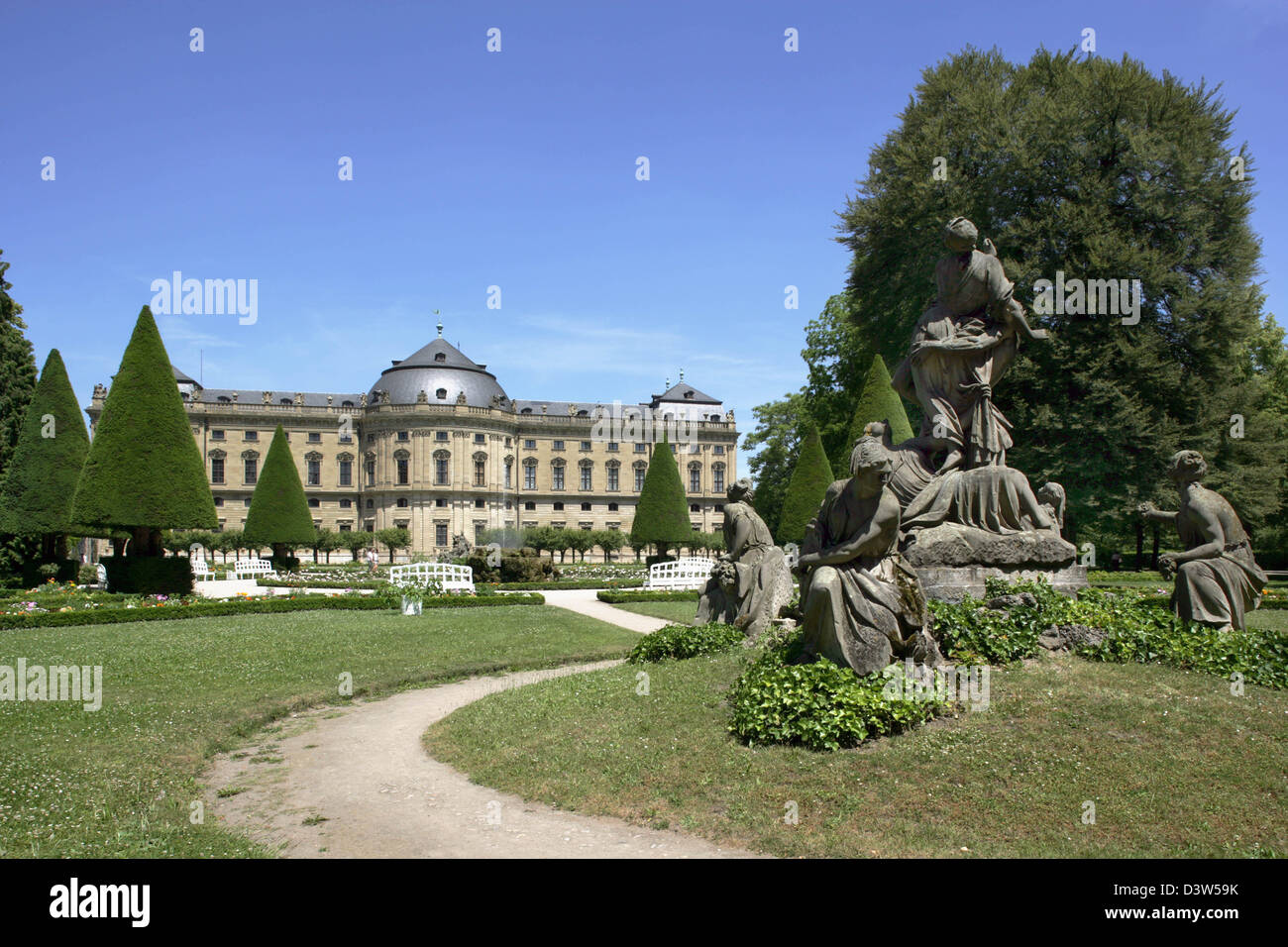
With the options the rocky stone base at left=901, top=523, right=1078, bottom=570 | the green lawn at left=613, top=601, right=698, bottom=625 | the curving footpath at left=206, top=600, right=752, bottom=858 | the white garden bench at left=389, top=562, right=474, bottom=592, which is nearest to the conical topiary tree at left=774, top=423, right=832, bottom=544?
the green lawn at left=613, top=601, right=698, bottom=625

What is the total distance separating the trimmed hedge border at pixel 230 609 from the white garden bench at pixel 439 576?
186cm

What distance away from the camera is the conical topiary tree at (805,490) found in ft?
88.8

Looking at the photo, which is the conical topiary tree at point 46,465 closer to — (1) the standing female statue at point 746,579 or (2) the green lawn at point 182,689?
(2) the green lawn at point 182,689

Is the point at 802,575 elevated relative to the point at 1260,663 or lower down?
elevated

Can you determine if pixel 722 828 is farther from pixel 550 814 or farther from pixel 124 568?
pixel 124 568

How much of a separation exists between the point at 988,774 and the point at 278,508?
34830 mm

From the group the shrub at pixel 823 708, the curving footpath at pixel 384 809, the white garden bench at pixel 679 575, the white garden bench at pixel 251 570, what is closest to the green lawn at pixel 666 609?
the white garden bench at pixel 679 575

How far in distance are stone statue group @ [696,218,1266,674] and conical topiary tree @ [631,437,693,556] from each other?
23.8 metres

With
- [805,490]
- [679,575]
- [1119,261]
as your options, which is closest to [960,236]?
[1119,261]

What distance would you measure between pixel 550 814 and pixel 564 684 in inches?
152

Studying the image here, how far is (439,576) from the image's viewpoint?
23.2 m

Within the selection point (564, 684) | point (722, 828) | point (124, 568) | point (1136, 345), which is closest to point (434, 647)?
point (564, 684)

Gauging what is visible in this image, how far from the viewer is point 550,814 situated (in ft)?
17.4

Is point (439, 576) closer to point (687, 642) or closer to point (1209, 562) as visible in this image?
point (687, 642)
